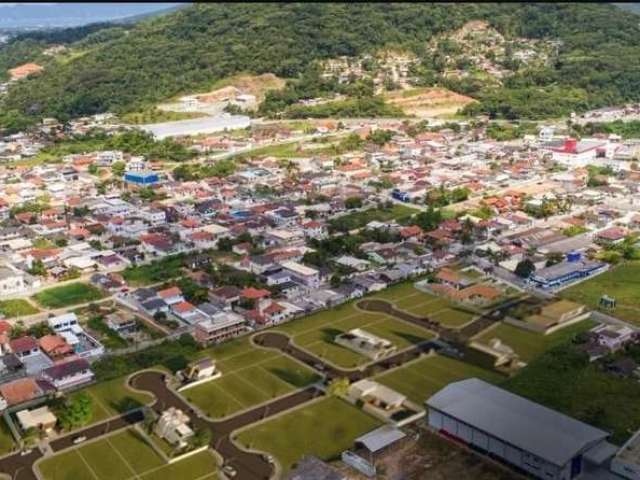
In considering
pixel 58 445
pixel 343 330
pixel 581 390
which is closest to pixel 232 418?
pixel 58 445

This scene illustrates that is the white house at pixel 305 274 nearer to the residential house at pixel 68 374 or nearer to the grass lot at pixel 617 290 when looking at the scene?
the grass lot at pixel 617 290

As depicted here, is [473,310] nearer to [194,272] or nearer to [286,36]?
[194,272]

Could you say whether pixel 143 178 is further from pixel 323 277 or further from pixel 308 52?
pixel 308 52

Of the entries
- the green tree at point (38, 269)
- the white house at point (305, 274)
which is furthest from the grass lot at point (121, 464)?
the green tree at point (38, 269)

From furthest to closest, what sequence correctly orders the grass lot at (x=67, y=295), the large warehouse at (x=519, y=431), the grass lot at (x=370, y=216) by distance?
the grass lot at (x=370, y=216)
the grass lot at (x=67, y=295)
the large warehouse at (x=519, y=431)

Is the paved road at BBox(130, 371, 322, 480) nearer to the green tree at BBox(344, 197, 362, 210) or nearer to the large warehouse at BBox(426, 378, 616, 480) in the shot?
the large warehouse at BBox(426, 378, 616, 480)

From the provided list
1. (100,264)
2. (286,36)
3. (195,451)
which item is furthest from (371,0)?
(195,451)

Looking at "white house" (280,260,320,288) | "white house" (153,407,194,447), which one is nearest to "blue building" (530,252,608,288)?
"white house" (280,260,320,288)
